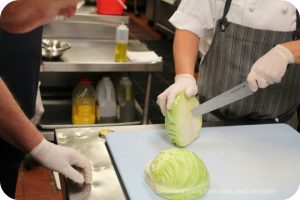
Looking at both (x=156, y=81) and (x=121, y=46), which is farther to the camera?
(x=156, y=81)

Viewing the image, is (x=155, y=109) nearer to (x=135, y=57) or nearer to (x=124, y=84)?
(x=124, y=84)

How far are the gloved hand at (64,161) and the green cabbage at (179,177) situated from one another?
0.61 feet

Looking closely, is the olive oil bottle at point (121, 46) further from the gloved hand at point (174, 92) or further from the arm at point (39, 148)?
the arm at point (39, 148)

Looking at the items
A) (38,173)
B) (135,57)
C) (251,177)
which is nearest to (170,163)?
(251,177)

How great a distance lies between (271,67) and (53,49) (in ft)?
4.49

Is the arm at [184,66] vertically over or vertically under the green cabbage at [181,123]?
over

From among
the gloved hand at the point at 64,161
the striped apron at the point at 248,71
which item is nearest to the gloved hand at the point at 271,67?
the striped apron at the point at 248,71

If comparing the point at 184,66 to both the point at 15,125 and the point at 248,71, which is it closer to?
the point at 248,71

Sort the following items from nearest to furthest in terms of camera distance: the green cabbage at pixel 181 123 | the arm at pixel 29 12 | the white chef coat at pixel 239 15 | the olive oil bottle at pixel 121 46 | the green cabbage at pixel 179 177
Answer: the arm at pixel 29 12
the green cabbage at pixel 179 177
the green cabbage at pixel 181 123
the white chef coat at pixel 239 15
the olive oil bottle at pixel 121 46

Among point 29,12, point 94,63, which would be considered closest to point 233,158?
point 29,12

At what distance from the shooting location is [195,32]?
154 cm

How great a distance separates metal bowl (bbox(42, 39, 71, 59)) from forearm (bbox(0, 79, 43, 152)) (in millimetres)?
1230

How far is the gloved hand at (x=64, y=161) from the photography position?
110cm

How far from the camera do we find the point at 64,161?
111 centimetres
